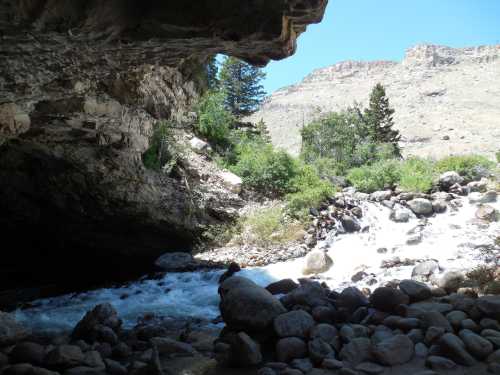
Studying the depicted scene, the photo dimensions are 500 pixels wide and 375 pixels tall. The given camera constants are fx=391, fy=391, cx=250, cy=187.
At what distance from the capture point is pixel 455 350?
4109 mm

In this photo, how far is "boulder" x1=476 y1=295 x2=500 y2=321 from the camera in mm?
4676

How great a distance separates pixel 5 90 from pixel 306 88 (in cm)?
6916

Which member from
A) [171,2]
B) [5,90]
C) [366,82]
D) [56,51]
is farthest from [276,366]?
[366,82]

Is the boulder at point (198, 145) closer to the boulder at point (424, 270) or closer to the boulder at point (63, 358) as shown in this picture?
the boulder at point (424, 270)

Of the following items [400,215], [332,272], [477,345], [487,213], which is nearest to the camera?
[477,345]

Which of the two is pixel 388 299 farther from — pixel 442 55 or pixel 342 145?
pixel 442 55

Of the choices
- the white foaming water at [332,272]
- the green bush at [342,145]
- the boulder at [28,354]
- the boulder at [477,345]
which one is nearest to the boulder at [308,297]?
the white foaming water at [332,272]

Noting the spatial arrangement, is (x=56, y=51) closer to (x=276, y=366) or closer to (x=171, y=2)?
(x=171, y=2)

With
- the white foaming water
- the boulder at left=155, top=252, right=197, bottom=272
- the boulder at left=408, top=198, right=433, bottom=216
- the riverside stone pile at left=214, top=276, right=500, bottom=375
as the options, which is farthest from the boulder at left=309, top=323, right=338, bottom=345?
the boulder at left=408, top=198, right=433, bottom=216

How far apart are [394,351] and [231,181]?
1067 centimetres

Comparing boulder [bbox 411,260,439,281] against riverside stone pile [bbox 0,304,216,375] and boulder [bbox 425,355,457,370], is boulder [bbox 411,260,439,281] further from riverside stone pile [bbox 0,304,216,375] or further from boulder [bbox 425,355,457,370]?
riverside stone pile [bbox 0,304,216,375]

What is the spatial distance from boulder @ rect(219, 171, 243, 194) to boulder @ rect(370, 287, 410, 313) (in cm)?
910

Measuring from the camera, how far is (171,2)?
4719 mm

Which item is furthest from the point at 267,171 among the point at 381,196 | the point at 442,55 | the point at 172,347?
the point at 442,55
